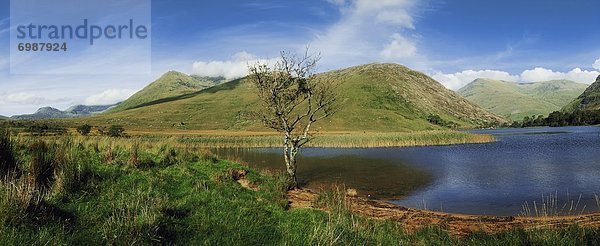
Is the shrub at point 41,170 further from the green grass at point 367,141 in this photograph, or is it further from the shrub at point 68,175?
the green grass at point 367,141

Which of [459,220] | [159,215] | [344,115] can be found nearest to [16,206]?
[159,215]

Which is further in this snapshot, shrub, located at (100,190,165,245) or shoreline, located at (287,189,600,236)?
shoreline, located at (287,189,600,236)

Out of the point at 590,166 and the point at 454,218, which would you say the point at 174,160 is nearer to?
the point at 454,218

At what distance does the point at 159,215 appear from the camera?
924 centimetres

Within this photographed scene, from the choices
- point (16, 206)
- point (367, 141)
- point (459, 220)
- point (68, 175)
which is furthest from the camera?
point (367, 141)

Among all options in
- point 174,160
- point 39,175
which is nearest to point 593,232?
point 39,175

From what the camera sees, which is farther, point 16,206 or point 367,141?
point 367,141

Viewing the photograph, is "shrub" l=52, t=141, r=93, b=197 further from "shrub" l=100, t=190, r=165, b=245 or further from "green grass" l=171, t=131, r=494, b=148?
"green grass" l=171, t=131, r=494, b=148

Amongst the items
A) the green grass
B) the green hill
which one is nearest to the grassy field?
the green grass

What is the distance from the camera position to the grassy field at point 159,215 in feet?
25.7

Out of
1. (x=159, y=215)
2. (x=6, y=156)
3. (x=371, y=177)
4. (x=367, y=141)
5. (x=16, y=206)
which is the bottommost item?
(x=371, y=177)

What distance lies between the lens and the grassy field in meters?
7.83

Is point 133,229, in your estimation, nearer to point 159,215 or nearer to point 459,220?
point 159,215

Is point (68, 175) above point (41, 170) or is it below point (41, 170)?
below
